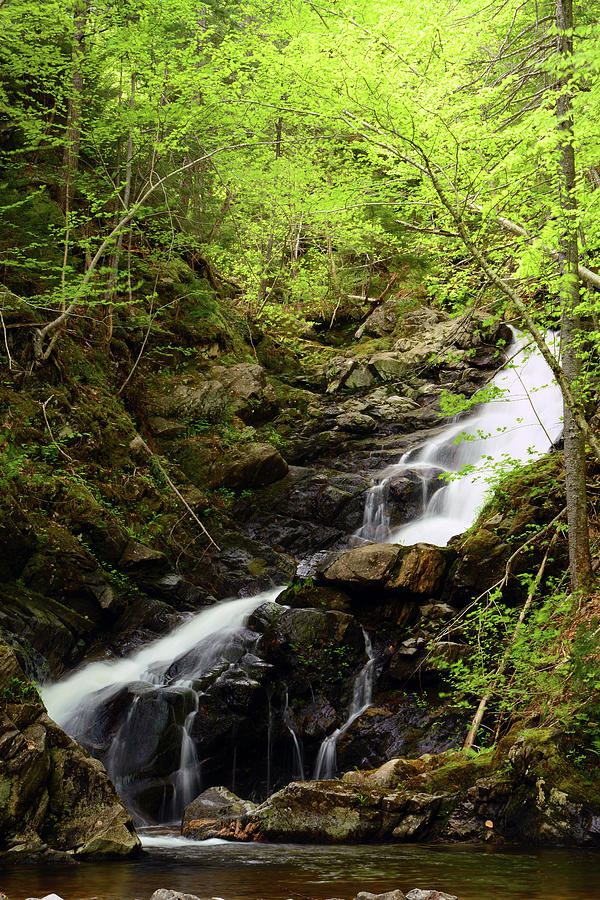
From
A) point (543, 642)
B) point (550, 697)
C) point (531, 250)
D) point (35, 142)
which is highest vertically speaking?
point (35, 142)

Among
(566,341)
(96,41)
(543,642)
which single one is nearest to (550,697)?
(543,642)

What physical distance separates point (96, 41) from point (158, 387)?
737cm

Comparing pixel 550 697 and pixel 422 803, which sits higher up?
pixel 550 697

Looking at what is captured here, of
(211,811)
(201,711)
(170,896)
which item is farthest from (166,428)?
(170,896)

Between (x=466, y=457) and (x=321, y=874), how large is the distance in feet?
37.4

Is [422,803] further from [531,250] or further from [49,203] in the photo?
[49,203]

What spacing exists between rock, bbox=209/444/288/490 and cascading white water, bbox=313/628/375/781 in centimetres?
601

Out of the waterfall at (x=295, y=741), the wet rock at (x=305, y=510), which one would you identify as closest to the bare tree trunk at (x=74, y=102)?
the wet rock at (x=305, y=510)

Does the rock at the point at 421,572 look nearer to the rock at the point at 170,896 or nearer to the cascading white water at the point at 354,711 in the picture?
the cascading white water at the point at 354,711

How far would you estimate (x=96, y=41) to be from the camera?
14359 millimetres

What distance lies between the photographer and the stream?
4879 mm

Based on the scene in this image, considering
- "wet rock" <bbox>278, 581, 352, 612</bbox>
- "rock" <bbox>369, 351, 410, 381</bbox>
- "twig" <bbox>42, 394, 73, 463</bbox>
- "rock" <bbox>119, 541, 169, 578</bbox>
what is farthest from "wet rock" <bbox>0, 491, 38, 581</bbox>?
"rock" <bbox>369, 351, 410, 381</bbox>

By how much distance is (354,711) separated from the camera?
9.55m

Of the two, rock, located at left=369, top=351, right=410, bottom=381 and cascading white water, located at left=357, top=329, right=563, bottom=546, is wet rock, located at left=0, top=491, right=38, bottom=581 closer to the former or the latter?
cascading white water, located at left=357, top=329, right=563, bottom=546
